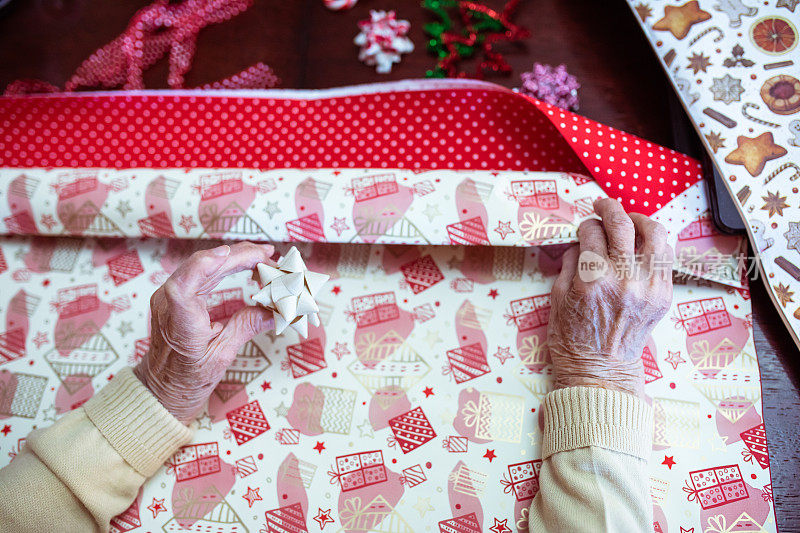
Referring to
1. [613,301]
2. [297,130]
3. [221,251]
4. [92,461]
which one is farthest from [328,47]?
[92,461]

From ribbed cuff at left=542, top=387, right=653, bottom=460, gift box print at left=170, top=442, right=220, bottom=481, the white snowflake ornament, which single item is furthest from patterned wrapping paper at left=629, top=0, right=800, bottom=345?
gift box print at left=170, top=442, right=220, bottom=481

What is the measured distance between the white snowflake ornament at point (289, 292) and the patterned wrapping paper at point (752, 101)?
870 mm

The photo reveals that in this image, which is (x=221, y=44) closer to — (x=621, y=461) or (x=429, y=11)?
(x=429, y=11)

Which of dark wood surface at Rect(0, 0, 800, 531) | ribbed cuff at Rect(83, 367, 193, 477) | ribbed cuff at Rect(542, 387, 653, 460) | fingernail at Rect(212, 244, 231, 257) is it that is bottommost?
ribbed cuff at Rect(83, 367, 193, 477)

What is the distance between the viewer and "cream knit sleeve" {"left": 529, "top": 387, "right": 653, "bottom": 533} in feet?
3.04

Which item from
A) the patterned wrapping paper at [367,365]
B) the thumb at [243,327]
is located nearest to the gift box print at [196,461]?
the patterned wrapping paper at [367,365]

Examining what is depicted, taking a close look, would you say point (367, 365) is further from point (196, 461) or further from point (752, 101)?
point (752, 101)

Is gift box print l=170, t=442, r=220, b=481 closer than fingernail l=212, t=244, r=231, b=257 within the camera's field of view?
No

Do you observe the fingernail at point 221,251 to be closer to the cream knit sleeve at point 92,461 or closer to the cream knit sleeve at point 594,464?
the cream knit sleeve at point 92,461

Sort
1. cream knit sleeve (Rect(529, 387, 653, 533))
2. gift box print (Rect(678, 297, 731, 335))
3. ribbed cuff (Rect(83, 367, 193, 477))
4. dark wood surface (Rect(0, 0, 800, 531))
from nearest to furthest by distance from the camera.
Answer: cream knit sleeve (Rect(529, 387, 653, 533)) → ribbed cuff (Rect(83, 367, 193, 477)) → gift box print (Rect(678, 297, 731, 335)) → dark wood surface (Rect(0, 0, 800, 531))

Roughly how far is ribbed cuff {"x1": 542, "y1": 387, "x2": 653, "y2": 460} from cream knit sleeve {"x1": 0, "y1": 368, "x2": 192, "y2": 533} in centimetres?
72

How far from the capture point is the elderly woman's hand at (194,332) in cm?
96

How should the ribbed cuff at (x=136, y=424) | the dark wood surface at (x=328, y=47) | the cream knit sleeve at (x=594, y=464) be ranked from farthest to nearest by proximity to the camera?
1. the dark wood surface at (x=328, y=47)
2. the ribbed cuff at (x=136, y=424)
3. the cream knit sleeve at (x=594, y=464)

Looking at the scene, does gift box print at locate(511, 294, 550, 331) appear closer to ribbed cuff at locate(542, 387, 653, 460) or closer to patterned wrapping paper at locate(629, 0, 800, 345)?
ribbed cuff at locate(542, 387, 653, 460)
